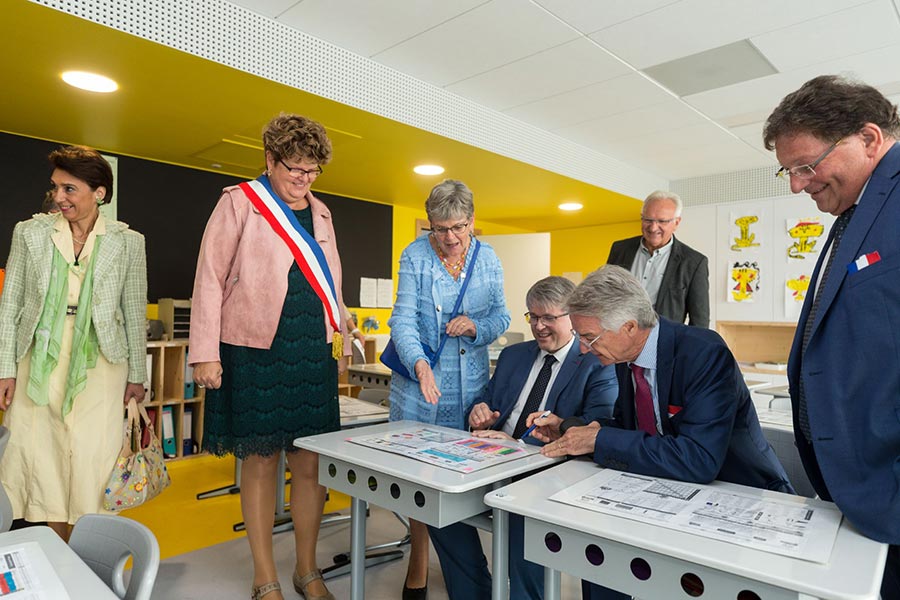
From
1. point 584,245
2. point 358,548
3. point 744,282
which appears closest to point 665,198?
point 358,548

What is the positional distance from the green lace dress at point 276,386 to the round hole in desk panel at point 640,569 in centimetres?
131

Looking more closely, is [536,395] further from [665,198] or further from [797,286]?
[797,286]

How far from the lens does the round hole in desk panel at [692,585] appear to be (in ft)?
3.63

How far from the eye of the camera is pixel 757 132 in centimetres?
478

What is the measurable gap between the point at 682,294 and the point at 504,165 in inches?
76.9

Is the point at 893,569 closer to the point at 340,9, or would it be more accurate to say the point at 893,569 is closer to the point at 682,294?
the point at 682,294

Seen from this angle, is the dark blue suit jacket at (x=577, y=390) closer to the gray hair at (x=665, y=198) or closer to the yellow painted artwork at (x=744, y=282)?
the gray hair at (x=665, y=198)

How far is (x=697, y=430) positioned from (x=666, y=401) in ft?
0.49

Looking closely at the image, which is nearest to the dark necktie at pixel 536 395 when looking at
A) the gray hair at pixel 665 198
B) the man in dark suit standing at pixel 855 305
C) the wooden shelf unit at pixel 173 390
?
the man in dark suit standing at pixel 855 305

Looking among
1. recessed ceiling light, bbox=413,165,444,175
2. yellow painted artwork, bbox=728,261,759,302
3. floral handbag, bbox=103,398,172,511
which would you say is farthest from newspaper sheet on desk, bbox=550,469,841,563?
yellow painted artwork, bbox=728,261,759,302

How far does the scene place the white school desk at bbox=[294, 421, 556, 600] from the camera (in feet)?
4.85

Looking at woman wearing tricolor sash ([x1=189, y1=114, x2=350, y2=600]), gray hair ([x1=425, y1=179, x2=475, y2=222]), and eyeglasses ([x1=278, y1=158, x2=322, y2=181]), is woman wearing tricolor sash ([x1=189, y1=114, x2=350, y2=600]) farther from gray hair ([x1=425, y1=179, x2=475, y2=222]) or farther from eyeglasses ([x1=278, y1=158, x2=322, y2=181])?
gray hair ([x1=425, y1=179, x2=475, y2=222])

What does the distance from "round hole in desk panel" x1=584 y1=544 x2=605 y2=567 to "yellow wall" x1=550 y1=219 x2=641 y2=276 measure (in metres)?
6.43

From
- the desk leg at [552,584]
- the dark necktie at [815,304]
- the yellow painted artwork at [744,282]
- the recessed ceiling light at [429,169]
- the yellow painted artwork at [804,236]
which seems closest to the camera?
the dark necktie at [815,304]
